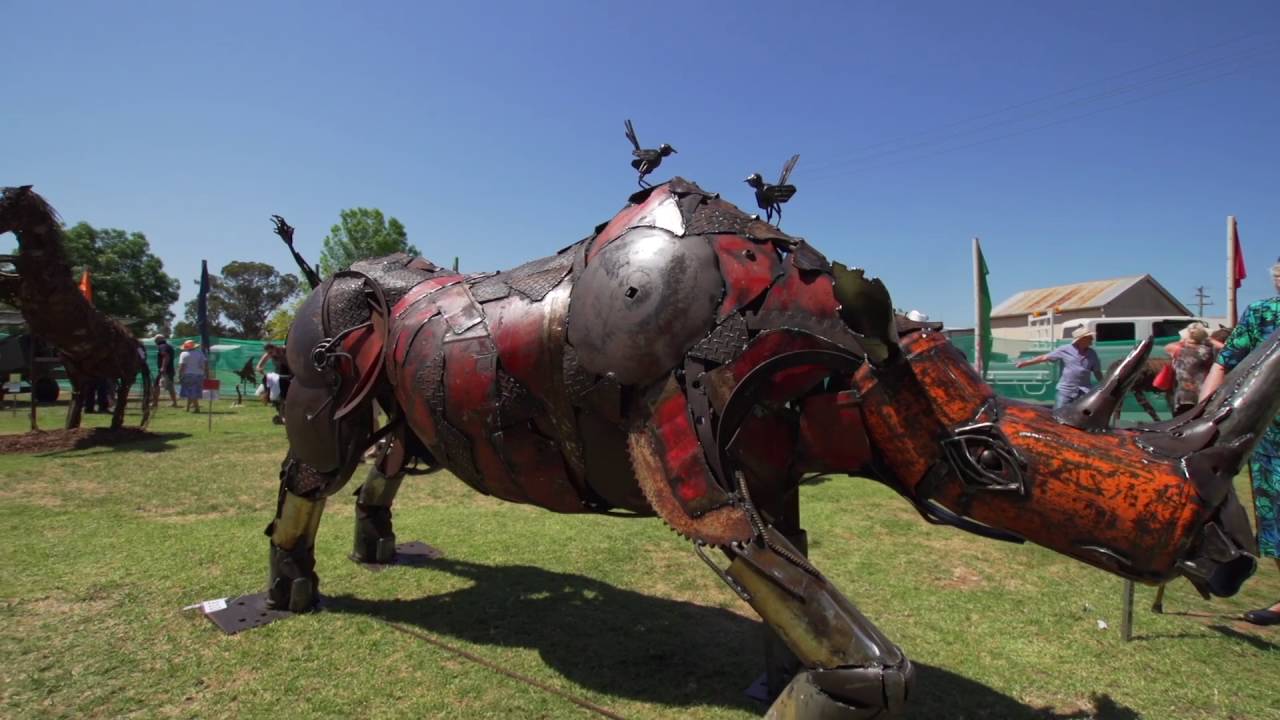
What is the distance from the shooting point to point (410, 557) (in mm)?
5129

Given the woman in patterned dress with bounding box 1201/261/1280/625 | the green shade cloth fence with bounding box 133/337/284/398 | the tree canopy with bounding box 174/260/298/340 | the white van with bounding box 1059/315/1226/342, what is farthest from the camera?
the tree canopy with bounding box 174/260/298/340

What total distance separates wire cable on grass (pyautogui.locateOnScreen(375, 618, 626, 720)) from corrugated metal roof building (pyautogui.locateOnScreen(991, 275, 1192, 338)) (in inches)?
986

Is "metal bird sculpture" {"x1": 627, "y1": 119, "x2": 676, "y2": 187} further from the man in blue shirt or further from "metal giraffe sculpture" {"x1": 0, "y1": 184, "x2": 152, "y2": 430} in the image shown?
"metal giraffe sculpture" {"x1": 0, "y1": 184, "x2": 152, "y2": 430}

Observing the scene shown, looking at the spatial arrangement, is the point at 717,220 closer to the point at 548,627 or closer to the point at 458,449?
the point at 458,449

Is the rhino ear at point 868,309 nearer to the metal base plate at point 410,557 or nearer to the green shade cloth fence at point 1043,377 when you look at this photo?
the metal base plate at point 410,557

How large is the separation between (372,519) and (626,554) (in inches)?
77.4

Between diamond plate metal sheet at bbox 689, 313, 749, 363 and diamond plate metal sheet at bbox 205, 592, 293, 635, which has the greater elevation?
diamond plate metal sheet at bbox 689, 313, 749, 363

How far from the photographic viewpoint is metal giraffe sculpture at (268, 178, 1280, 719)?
1836mm

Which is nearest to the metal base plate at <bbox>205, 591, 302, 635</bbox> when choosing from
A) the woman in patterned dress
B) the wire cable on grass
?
the wire cable on grass

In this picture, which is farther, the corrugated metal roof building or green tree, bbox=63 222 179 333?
green tree, bbox=63 222 179 333

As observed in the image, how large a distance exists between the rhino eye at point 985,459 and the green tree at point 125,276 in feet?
130

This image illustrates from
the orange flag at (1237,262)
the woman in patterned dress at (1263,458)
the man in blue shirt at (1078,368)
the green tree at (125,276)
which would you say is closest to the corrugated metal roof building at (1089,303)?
the orange flag at (1237,262)

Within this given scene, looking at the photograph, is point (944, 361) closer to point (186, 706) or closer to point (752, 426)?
point (752, 426)

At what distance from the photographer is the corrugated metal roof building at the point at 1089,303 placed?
26.1 m
